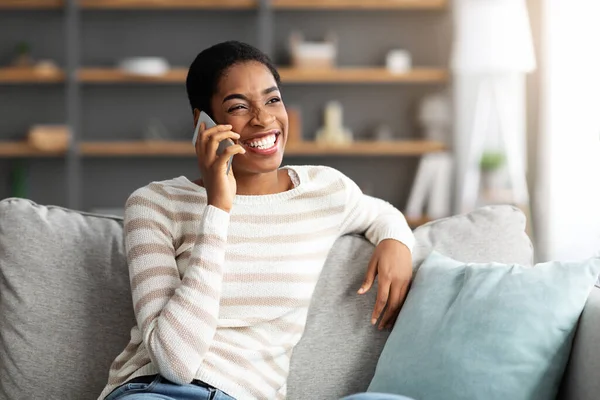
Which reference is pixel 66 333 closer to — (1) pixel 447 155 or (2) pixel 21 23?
(1) pixel 447 155

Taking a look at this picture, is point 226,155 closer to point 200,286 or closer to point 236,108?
point 236,108

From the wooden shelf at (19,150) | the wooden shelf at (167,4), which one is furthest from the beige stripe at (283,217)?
the wooden shelf at (19,150)

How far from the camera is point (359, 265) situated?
194 centimetres

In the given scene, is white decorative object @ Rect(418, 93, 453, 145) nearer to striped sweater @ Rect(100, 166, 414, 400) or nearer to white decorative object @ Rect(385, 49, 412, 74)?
white decorative object @ Rect(385, 49, 412, 74)

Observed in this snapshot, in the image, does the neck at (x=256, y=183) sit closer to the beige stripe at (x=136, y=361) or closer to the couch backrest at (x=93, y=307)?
the couch backrest at (x=93, y=307)

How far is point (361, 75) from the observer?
17.5 ft

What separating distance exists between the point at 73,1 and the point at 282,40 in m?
1.37

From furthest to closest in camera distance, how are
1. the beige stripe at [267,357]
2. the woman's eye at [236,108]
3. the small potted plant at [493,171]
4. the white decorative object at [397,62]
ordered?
the white decorative object at [397,62] < the small potted plant at [493,171] < the woman's eye at [236,108] < the beige stripe at [267,357]

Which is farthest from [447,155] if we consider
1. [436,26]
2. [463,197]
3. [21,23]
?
[21,23]

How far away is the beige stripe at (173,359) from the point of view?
1.60 m

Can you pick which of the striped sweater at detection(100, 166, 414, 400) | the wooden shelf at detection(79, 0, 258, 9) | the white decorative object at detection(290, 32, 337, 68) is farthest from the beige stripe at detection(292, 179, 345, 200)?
the wooden shelf at detection(79, 0, 258, 9)

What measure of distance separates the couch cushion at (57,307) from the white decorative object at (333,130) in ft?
11.7

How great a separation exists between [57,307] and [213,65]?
637mm

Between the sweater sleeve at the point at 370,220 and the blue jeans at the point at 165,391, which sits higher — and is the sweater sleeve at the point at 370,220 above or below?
above
